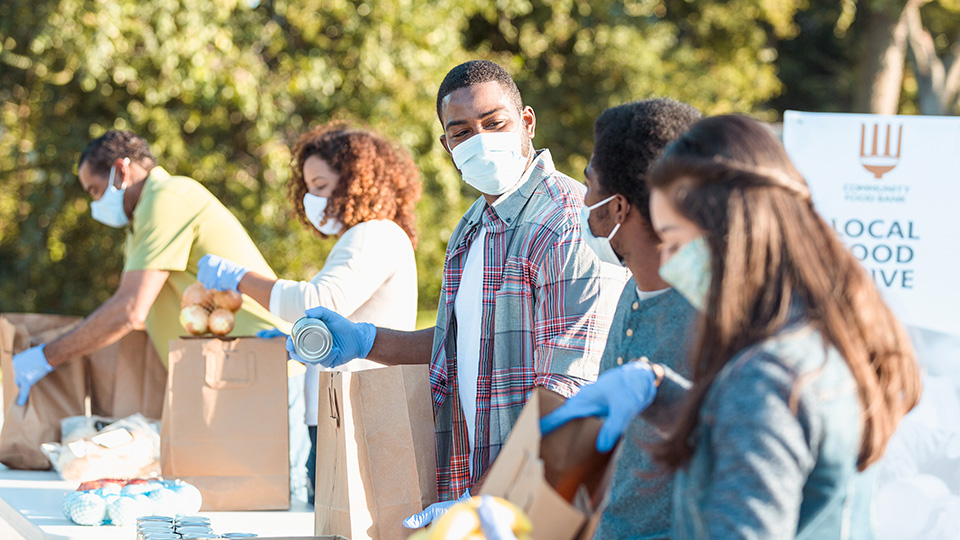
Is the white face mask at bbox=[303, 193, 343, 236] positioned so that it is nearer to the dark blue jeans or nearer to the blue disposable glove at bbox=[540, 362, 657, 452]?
the dark blue jeans

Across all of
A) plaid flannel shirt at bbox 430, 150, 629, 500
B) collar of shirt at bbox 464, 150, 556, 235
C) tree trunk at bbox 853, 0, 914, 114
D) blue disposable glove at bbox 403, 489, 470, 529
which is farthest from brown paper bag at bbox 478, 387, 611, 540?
tree trunk at bbox 853, 0, 914, 114

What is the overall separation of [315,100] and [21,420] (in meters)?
A: 5.17

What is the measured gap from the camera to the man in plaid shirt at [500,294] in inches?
81.0

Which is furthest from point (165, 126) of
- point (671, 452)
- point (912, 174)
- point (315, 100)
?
point (671, 452)

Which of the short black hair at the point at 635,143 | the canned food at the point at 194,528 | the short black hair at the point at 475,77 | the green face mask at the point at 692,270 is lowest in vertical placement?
the canned food at the point at 194,528

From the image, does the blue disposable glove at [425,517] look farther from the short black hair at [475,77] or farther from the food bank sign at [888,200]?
the food bank sign at [888,200]

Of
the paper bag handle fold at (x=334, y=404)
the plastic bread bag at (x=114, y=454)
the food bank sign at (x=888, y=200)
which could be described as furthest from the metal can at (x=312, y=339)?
the food bank sign at (x=888, y=200)

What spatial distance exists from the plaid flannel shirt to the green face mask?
0.74 metres

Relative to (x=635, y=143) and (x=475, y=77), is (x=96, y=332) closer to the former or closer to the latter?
(x=475, y=77)

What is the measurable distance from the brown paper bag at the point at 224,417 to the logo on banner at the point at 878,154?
2.35 metres

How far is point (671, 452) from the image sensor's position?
120cm

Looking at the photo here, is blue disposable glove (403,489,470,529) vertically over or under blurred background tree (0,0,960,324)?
under

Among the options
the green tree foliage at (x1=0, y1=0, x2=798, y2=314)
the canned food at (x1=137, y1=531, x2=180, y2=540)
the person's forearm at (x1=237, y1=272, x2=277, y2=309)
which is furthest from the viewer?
the green tree foliage at (x1=0, y1=0, x2=798, y2=314)

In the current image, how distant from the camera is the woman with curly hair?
280 centimetres
